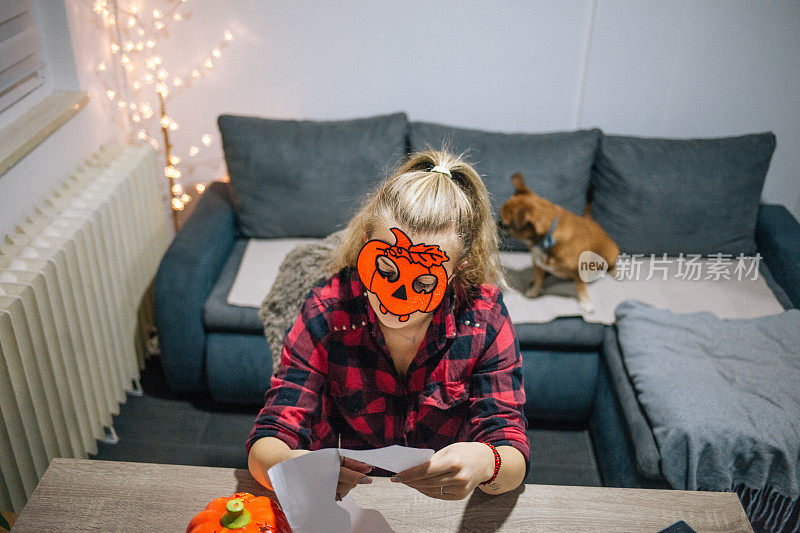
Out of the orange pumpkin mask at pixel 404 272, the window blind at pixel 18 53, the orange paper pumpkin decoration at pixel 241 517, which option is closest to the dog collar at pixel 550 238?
the orange pumpkin mask at pixel 404 272

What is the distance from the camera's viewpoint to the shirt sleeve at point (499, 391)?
1133mm

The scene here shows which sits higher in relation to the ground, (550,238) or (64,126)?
(64,126)

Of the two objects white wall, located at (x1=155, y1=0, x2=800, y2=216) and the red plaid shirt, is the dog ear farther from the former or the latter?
the red plaid shirt

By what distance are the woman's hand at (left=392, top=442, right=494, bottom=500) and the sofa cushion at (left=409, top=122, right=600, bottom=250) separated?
1.55 m

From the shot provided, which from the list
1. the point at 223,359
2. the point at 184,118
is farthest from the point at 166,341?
the point at 184,118

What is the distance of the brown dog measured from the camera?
219 cm

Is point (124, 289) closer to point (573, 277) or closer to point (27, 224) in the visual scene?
point (27, 224)

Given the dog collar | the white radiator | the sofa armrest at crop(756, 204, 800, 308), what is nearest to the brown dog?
the dog collar

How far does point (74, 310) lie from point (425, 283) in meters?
1.30

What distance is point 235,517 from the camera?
86cm

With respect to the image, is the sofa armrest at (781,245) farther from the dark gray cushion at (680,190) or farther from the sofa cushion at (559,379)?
the sofa cushion at (559,379)

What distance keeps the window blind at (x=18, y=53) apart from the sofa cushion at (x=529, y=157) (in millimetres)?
1380

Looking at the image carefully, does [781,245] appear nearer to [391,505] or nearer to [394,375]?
[394,375]

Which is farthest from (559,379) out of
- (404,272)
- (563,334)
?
(404,272)
